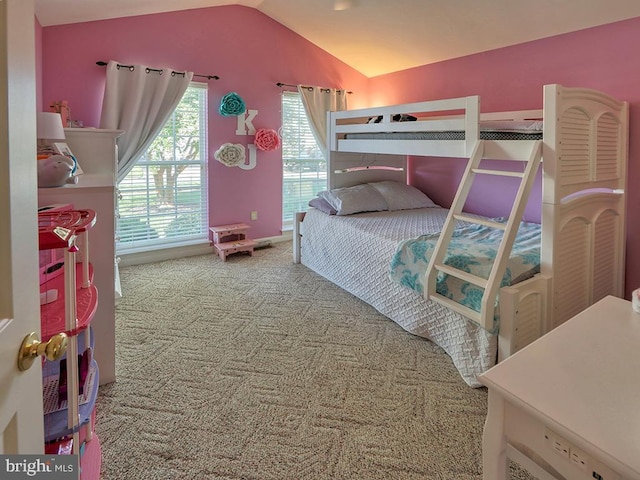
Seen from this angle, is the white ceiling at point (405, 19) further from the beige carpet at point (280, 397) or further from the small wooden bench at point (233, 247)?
the beige carpet at point (280, 397)

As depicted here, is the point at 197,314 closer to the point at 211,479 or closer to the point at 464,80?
the point at 211,479

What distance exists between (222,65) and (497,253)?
3621mm

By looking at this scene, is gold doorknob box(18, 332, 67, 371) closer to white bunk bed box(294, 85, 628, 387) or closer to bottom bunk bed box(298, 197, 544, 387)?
white bunk bed box(294, 85, 628, 387)

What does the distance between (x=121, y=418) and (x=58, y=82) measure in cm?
311

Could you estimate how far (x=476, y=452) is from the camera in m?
1.71

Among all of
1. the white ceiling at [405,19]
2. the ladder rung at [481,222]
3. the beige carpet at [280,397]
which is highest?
the white ceiling at [405,19]

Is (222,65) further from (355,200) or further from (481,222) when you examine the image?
(481,222)

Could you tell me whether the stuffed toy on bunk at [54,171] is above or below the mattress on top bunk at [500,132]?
below

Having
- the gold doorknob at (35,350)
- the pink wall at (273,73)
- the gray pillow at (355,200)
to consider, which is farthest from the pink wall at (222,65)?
the gold doorknob at (35,350)

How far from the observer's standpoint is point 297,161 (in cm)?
530

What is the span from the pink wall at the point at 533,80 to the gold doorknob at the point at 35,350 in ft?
11.9

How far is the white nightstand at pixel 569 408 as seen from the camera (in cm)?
80

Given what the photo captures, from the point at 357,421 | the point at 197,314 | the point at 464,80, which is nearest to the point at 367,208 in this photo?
the point at 464,80

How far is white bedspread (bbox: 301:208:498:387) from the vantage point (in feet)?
7.57
